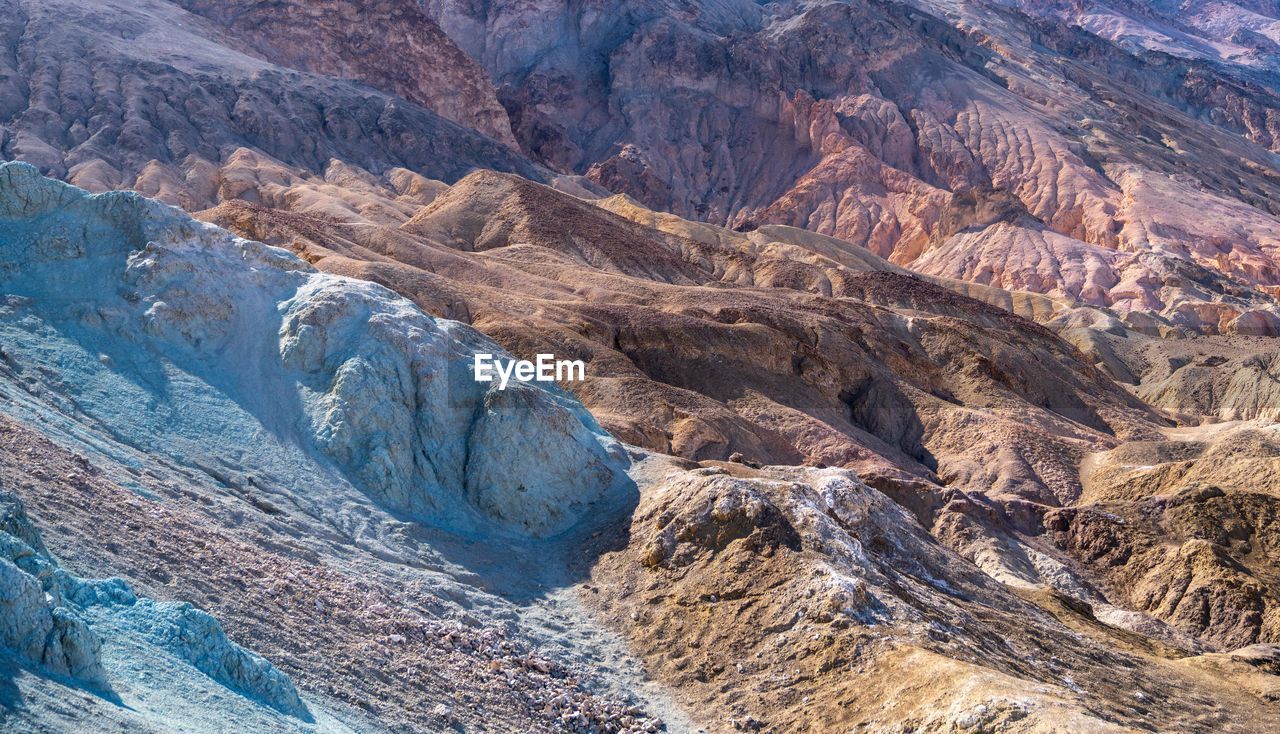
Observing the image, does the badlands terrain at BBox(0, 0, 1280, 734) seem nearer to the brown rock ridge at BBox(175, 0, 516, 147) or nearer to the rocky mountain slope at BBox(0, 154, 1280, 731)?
the rocky mountain slope at BBox(0, 154, 1280, 731)

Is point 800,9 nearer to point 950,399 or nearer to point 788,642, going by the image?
point 950,399

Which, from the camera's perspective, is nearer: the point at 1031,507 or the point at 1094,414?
the point at 1031,507

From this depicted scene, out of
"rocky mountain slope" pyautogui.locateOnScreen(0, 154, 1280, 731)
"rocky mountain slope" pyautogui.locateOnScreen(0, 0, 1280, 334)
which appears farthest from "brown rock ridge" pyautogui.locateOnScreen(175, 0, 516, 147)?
"rocky mountain slope" pyautogui.locateOnScreen(0, 154, 1280, 731)

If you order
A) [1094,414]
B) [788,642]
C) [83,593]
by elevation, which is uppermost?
[83,593]

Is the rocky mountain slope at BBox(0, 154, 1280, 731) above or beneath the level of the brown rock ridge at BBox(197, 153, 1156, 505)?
above

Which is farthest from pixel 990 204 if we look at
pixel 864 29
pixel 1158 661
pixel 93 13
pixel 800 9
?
pixel 1158 661

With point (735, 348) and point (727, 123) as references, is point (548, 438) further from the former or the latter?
point (727, 123)

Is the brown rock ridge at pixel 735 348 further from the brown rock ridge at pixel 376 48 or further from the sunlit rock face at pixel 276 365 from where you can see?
the brown rock ridge at pixel 376 48

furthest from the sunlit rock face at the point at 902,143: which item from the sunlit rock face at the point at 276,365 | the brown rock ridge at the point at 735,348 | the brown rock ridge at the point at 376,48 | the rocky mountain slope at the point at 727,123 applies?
the sunlit rock face at the point at 276,365

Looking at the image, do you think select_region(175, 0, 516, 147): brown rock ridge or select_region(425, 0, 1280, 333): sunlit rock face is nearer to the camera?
select_region(425, 0, 1280, 333): sunlit rock face
